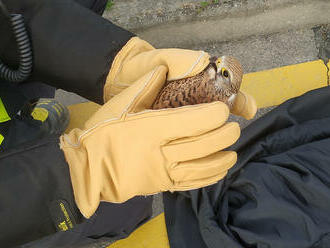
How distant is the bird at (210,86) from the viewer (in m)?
0.70

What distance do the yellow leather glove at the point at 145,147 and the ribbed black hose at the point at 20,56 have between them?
260 mm

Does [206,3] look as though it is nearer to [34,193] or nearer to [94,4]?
[94,4]

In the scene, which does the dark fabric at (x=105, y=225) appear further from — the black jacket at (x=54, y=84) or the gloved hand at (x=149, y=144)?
the gloved hand at (x=149, y=144)

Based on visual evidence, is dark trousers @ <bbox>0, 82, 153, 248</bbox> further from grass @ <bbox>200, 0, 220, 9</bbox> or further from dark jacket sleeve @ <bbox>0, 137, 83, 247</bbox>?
grass @ <bbox>200, 0, 220, 9</bbox>

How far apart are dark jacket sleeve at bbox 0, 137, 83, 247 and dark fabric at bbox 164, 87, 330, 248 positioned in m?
0.49

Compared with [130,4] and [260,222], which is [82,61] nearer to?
[260,222]

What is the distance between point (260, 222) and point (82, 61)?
28.6 inches

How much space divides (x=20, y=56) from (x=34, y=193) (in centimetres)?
37

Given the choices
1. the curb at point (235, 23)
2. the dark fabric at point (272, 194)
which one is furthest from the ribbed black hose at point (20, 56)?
the curb at point (235, 23)

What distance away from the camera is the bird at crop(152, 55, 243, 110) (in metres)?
0.70

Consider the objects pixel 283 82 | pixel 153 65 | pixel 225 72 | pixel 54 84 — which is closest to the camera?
pixel 225 72

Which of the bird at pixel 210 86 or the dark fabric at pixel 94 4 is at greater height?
the dark fabric at pixel 94 4

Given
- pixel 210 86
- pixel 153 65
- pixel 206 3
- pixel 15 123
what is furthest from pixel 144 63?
pixel 206 3

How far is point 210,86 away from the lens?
0.71 meters
